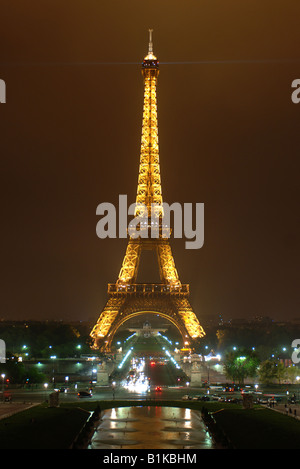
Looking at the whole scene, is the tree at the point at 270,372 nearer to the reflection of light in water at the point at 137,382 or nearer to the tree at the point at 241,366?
the tree at the point at 241,366

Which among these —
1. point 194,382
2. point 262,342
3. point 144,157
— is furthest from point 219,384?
point 262,342

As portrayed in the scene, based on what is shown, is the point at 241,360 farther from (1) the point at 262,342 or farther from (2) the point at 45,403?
(1) the point at 262,342

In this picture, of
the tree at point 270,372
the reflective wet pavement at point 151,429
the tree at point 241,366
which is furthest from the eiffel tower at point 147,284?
the reflective wet pavement at point 151,429

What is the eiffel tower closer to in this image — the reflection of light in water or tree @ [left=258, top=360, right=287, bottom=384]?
the reflection of light in water

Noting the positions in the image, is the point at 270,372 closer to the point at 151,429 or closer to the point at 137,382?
the point at 137,382

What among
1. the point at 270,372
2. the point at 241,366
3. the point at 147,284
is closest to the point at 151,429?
the point at 270,372

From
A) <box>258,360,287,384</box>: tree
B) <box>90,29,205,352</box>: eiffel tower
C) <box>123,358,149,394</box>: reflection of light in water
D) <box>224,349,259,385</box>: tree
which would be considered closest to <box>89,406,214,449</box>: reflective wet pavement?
<box>123,358,149,394</box>: reflection of light in water
